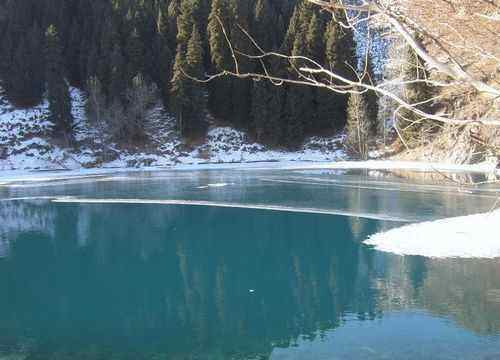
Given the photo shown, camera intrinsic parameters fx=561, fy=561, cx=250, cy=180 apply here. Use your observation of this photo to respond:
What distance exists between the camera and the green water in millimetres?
6918

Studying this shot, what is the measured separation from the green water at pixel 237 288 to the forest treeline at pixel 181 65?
2190cm

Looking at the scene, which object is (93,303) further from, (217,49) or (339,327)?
(217,49)

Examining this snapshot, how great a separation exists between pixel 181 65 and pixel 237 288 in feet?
94.8

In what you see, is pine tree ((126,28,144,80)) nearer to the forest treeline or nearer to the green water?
the forest treeline

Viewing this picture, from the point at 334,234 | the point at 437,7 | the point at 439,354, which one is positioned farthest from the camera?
the point at 334,234

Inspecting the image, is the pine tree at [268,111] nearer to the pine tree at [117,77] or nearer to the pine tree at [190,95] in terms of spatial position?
the pine tree at [190,95]

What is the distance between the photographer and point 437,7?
10.1ft

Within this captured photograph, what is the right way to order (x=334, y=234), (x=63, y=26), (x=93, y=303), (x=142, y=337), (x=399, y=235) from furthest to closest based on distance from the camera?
(x=63, y=26)
(x=334, y=234)
(x=399, y=235)
(x=93, y=303)
(x=142, y=337)

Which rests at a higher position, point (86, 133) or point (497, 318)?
point (86, 133)

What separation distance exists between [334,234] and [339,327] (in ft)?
19.6

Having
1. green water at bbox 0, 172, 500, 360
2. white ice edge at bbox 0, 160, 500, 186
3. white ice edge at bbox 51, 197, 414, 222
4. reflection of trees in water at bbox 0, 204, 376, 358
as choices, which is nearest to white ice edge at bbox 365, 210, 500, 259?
green water at bbox 0, 172, 500, 360

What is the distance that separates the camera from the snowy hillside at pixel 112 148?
36406 millimetres

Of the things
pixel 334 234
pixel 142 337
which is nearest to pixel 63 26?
pixel 334 234

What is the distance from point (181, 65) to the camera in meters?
36.4
